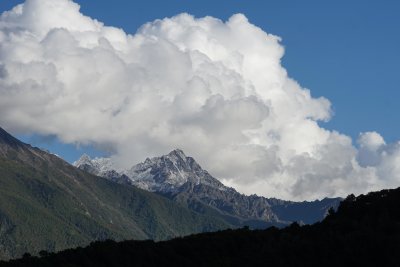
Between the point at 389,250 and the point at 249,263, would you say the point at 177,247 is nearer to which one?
the point at 249,263

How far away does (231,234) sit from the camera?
17950 cm

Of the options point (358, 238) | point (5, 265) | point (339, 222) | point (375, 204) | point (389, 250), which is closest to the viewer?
point (389, 250)

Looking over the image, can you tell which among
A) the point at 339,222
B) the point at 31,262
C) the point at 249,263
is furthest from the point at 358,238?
the point at 31,262

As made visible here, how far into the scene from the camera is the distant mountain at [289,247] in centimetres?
11912

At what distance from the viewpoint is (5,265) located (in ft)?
464

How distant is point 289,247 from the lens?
419ft

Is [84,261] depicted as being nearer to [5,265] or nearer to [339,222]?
[5,265]

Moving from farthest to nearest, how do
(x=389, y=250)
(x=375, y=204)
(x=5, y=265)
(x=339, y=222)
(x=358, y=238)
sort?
(x=375, y=204) < (x=339, y=222) < (x=5, y=265) < (x=358, y=238) < (x=389, y=250)

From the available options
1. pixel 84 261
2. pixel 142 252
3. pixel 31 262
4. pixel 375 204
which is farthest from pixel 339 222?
pixel 31 262

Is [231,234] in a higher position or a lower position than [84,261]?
higher

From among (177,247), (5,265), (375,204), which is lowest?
(5,265)

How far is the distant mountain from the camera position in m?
119

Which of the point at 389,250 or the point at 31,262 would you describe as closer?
the point at 389,250

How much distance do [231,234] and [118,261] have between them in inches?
1438
